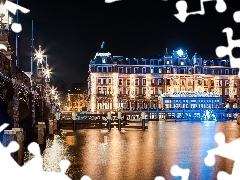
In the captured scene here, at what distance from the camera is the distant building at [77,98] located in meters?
183

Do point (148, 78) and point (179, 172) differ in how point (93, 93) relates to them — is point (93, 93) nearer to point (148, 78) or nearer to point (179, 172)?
point (148, 78)

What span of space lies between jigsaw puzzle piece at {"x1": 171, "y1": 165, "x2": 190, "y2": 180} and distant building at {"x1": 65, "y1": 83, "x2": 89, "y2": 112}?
164 meters

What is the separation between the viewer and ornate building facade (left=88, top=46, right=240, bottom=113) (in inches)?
5226

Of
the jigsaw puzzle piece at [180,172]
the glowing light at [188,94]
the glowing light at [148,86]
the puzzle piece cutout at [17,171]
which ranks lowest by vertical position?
the jigsaw puzzle piece at [180,172]

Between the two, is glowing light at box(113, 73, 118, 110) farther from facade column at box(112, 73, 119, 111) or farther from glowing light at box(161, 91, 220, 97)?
glowing light at box(161, 91, 220, 97)

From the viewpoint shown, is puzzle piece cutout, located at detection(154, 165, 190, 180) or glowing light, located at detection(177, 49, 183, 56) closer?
puzzle piece cutout, located at detection(154, 165, 190, 180)

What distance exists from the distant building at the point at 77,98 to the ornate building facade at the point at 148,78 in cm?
4604

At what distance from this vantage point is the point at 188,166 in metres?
16.4

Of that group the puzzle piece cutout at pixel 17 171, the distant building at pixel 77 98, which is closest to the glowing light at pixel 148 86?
the distant building at pixel 77 98

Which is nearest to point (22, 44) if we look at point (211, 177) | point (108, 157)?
point (108, 157)

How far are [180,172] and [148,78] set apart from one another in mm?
121172

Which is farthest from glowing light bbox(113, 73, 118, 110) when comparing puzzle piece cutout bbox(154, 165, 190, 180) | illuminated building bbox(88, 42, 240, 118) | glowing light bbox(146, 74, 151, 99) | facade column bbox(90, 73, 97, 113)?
puzzle piece cutout bbox(154, 165, 190, 180)

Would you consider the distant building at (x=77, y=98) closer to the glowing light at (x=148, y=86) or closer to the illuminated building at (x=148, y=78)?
the illuminated building at (x=148, y=78)

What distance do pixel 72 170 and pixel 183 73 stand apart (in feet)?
406
